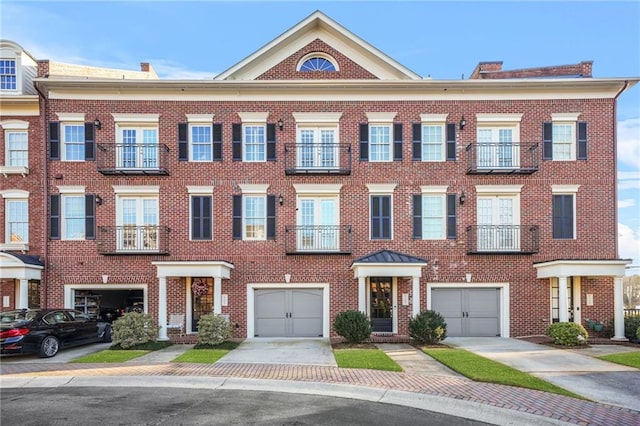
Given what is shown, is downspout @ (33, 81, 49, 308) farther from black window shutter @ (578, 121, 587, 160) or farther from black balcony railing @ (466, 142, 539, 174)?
black window shutter @ (578, 121, 587, 160)

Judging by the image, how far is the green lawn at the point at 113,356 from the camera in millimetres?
12274

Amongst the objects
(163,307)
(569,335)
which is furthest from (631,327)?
(163,307)

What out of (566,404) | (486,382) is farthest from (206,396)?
(566,404)

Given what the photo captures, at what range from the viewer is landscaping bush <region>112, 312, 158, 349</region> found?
47.0 feet

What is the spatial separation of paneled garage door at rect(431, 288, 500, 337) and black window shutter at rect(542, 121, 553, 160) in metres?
5.52

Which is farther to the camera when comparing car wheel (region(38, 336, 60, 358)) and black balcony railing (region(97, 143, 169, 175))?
black balcony railing (region(97, 143, 169, 175))

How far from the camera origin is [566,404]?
8133 millimetres

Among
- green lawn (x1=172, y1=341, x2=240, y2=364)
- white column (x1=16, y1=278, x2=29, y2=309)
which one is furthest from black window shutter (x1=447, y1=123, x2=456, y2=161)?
white column (x1=16, y1=278, x2=29, y2=309)

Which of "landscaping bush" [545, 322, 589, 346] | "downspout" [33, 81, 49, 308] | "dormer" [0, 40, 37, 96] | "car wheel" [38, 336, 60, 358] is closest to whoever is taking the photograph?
"car wheel" [38, 336, 60, 358]

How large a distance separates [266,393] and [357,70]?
42.2 feet

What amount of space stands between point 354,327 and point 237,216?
6.20 metres

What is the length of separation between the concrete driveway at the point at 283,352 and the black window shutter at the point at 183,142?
24.1 ft

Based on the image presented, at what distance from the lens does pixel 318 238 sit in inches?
685

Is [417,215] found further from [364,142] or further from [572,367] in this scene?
[572,367]
